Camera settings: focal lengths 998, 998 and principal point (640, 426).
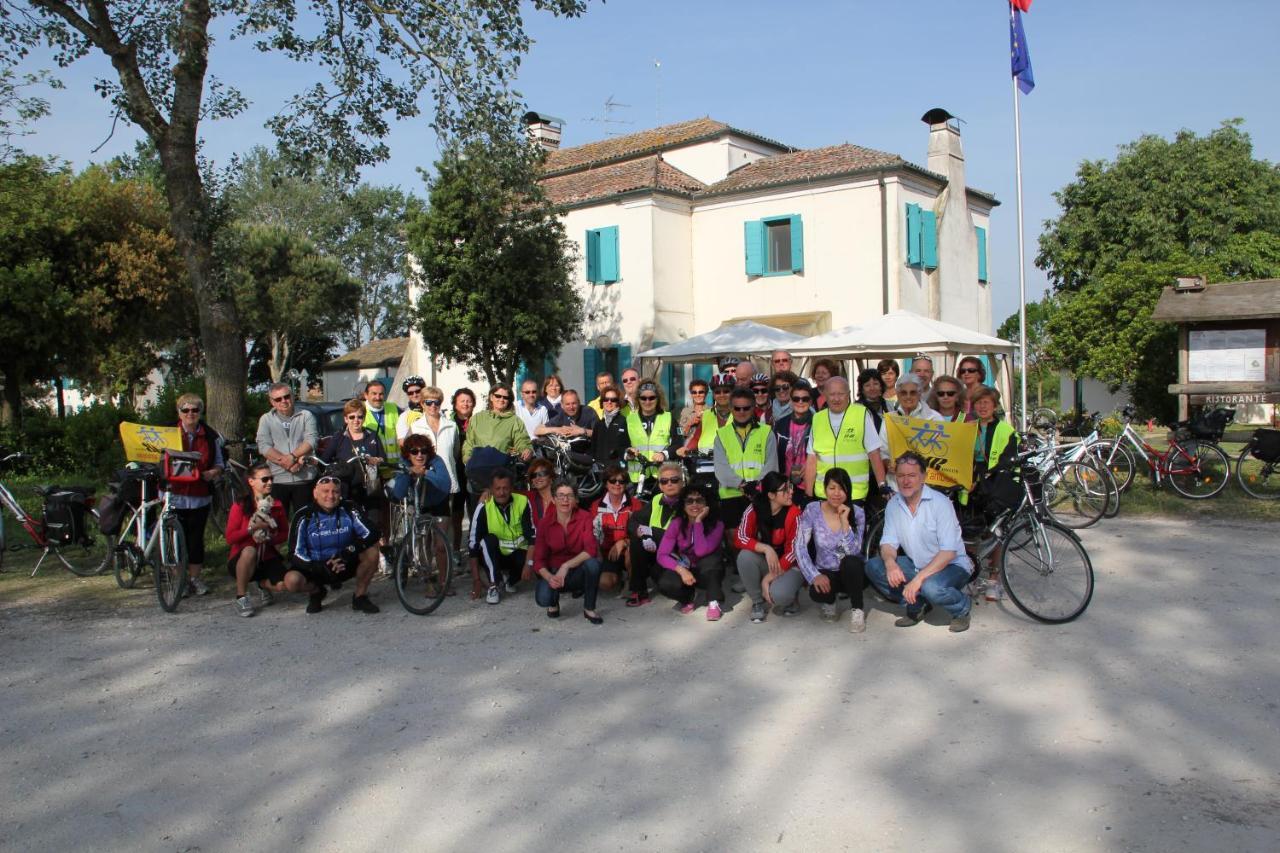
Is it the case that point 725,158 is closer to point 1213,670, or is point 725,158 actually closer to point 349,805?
point 1213,670

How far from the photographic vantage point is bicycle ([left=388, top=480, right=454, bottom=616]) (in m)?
7.54

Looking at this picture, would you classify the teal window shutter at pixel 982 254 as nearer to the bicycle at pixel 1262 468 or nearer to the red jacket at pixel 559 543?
the bicycle at pixel 1262 468

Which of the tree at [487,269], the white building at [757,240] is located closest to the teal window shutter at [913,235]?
the white building at [757,240]

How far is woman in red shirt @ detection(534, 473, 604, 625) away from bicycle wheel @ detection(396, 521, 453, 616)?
72 centimetres

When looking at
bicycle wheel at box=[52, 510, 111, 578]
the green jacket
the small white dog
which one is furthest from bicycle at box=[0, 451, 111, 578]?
the green jacket

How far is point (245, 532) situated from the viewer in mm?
7645

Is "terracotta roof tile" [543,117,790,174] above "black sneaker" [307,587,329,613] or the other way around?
above

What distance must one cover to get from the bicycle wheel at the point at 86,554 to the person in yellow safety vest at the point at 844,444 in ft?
21.3

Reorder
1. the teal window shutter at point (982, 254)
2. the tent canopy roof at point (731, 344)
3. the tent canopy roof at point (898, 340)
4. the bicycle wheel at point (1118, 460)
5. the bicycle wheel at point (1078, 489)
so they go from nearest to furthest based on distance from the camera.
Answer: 1. the bicycle wheel at point (1078, 489)
2. the bicycle wheel at point (1118, 460)
3. the tent canopy roof at point (898, 340)
4. the tent canopy roof at point (731, 344)
5. the teal window shutter at point (982, 254)

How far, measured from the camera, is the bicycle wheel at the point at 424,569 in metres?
7.54

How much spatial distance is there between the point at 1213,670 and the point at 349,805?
4.74 m

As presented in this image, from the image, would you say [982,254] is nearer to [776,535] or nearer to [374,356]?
[776,535]

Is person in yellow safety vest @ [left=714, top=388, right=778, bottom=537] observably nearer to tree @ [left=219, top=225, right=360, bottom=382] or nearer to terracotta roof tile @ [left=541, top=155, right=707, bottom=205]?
terracotta roof tile @ [left=541, top=155, right=707, bottom=205]

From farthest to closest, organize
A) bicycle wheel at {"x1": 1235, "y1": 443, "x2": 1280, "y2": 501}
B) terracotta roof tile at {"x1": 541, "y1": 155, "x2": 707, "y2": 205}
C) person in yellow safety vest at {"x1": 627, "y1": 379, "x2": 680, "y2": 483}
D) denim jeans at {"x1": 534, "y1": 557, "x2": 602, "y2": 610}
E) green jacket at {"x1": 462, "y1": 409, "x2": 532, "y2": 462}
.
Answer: terracotta roof tile at {"x1": 541, "y1": 155, "x2": 707, "y2": 205} → bicycle wheel at {"x1": 1235, "y1": 443, "x2": 1280, "y2": 501} → green jacket at {"x1": 462, "y1": 409, "x2": 532, "y2": 462} → person in yellow safety vest at {"x1": 627, "y1": 379, "x2": 680, "y2": 483} → denim jeans at {"x1": 534, "y1": 557, "x2": 602, "y2": 610}
